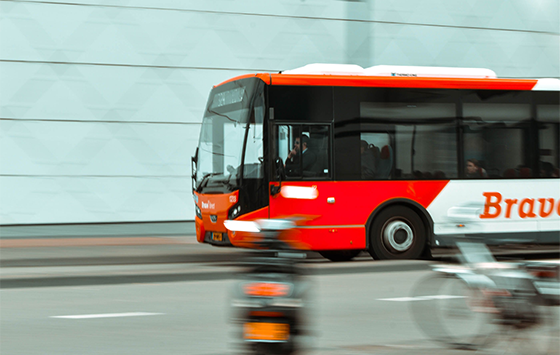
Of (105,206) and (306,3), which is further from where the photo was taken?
(306,3)

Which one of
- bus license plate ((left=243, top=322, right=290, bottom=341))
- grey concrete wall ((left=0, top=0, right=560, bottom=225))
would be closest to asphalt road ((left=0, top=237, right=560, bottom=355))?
bus license plate ((left=243, top=322, right=290, bottom=341))

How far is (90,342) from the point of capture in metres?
5.80

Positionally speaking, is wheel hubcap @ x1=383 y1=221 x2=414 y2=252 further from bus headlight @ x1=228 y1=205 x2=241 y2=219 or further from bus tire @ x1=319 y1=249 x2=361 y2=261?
bus headlight @ x1=228 y1=205 x2=241 y2=219

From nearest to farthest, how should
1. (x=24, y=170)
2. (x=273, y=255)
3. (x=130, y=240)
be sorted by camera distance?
(x=273, y=255)
(x=130, y=240)
(x=24, y=170)

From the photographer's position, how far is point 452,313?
17.5 ft

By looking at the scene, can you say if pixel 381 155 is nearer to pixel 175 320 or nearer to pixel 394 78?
pixel 394 78

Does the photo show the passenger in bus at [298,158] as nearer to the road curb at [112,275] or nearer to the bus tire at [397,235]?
the bus tire at [397,235]

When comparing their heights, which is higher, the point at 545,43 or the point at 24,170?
the point at 545,43

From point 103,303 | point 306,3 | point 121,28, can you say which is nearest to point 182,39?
point 121,28

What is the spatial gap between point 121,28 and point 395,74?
8147mm

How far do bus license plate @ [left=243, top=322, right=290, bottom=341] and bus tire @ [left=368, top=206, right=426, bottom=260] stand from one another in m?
7.54

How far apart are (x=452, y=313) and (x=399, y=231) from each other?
665 cm

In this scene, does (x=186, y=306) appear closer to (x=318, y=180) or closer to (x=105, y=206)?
(x=318, y=180)

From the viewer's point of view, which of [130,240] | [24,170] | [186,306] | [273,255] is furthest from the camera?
[24,170]
